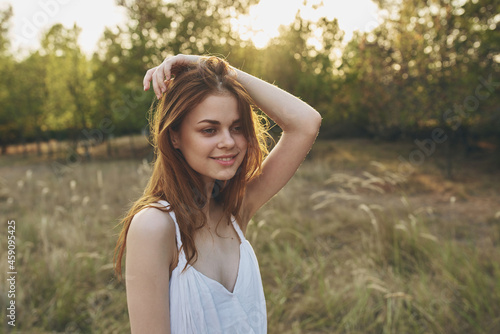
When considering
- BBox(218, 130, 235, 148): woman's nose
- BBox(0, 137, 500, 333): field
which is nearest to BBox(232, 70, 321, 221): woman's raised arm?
BBox(218, 130, 235, 148): woman's nose

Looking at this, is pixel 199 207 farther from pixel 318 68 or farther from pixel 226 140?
pixel 318 68

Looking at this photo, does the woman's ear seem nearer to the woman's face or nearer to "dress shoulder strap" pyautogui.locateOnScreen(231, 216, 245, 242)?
the woman's face

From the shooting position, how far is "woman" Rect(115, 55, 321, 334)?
106 cm

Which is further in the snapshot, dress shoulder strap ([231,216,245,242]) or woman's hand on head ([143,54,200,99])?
dress shoulder strap ([231,216,245,242])

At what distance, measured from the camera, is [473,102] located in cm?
885

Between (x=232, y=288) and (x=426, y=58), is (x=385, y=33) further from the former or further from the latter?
(x=232, y=288)

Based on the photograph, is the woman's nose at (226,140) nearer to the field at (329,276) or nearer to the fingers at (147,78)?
the fingers at (147,78)

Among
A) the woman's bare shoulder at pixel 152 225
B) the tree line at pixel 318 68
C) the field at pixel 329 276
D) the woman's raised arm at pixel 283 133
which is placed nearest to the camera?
the woman's bare shoulder at pixel 152 225

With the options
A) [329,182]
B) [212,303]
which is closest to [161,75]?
[212,303]

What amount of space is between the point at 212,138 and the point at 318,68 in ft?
42.1

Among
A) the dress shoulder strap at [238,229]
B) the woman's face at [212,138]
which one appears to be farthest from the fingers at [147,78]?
the dress shoulder strap at [238,229]

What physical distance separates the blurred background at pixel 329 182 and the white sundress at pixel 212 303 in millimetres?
737

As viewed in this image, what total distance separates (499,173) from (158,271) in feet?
38.3

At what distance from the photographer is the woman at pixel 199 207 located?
1.06 meters
